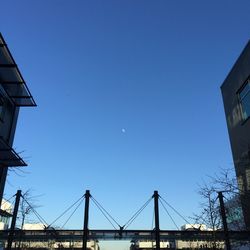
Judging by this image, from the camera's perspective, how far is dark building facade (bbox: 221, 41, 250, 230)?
2116cm

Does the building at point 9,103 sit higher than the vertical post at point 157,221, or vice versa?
the building at point 9,103

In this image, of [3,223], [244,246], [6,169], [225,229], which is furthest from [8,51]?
[3,223]

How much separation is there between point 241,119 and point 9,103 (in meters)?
14.4

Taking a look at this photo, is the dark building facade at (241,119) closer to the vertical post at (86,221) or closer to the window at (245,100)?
the window at (245,100)

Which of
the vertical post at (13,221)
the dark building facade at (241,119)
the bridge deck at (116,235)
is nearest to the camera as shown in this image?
the dark building facade at (241,119)

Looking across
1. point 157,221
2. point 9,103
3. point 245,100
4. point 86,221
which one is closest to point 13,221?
point 86,221

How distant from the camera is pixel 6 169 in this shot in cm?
2053

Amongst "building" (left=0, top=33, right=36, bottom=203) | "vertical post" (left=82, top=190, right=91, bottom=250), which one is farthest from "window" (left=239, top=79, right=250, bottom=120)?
"building" (left=0, top=33, right=36, bottom=203)

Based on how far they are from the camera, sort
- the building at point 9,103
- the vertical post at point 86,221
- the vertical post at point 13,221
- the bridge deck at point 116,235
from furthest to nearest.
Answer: the bridge deck at point 116,235 → the vertical post at point 86,221 → the vertical post at point 13,221 → the building at point 9,103

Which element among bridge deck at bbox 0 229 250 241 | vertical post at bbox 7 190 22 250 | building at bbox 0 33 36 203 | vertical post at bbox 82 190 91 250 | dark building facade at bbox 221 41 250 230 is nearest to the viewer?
building at bbox 0 33 36 203

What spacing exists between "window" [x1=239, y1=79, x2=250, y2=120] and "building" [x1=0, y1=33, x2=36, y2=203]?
13.1 m

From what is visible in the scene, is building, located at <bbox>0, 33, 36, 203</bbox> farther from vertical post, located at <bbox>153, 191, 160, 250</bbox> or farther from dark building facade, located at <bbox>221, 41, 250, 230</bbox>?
dark building facade, located at <bbox>221, 41, 250, 230</bbox>

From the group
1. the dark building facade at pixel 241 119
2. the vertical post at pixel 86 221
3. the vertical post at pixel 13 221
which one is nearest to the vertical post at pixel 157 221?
the vertical post at pixel 86 221

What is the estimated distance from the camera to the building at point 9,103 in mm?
18208
